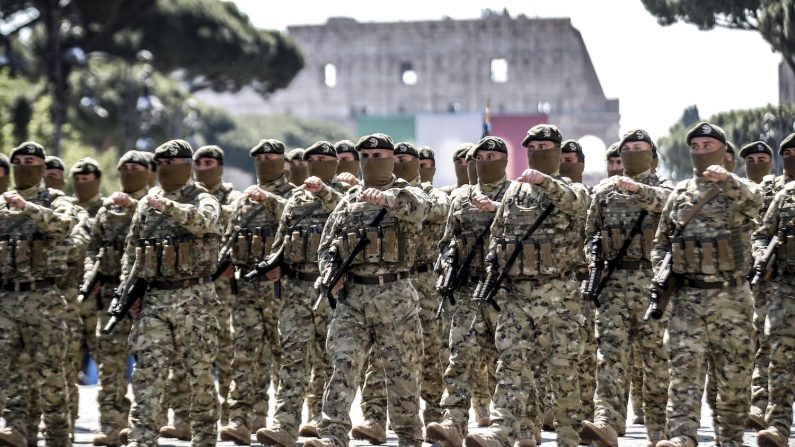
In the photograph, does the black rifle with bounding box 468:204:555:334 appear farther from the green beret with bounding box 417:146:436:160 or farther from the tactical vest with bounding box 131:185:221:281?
the green beret with bounding box 417:146:436:160

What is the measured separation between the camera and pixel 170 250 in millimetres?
9188

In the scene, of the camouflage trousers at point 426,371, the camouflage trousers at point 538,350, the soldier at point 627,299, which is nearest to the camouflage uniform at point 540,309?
the camouflage trousers at point 538,350

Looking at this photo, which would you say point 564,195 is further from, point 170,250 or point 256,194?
point 256,194

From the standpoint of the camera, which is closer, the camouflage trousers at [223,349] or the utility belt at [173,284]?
the utility belt at [173,284]

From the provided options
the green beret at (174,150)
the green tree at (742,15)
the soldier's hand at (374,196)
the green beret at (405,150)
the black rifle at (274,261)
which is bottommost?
the black rifle at (274,261)

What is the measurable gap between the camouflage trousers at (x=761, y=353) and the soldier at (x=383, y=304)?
10.3ft

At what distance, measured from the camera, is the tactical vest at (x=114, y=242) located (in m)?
10.9

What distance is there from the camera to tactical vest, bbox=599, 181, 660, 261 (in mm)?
10273

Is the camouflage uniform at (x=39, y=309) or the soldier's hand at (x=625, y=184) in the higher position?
the soldier's hand at (x=625, y=184)

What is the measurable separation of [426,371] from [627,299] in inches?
67.2

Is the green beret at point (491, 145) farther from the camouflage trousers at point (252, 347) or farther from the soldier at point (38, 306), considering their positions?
the soldier at point (38, 306)

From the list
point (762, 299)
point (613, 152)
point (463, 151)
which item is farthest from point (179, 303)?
point (762, 299)

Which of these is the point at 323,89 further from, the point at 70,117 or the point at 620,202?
the point at 620,202

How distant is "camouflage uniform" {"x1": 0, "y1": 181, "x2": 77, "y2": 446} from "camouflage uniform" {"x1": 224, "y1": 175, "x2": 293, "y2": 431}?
1.39 meters
